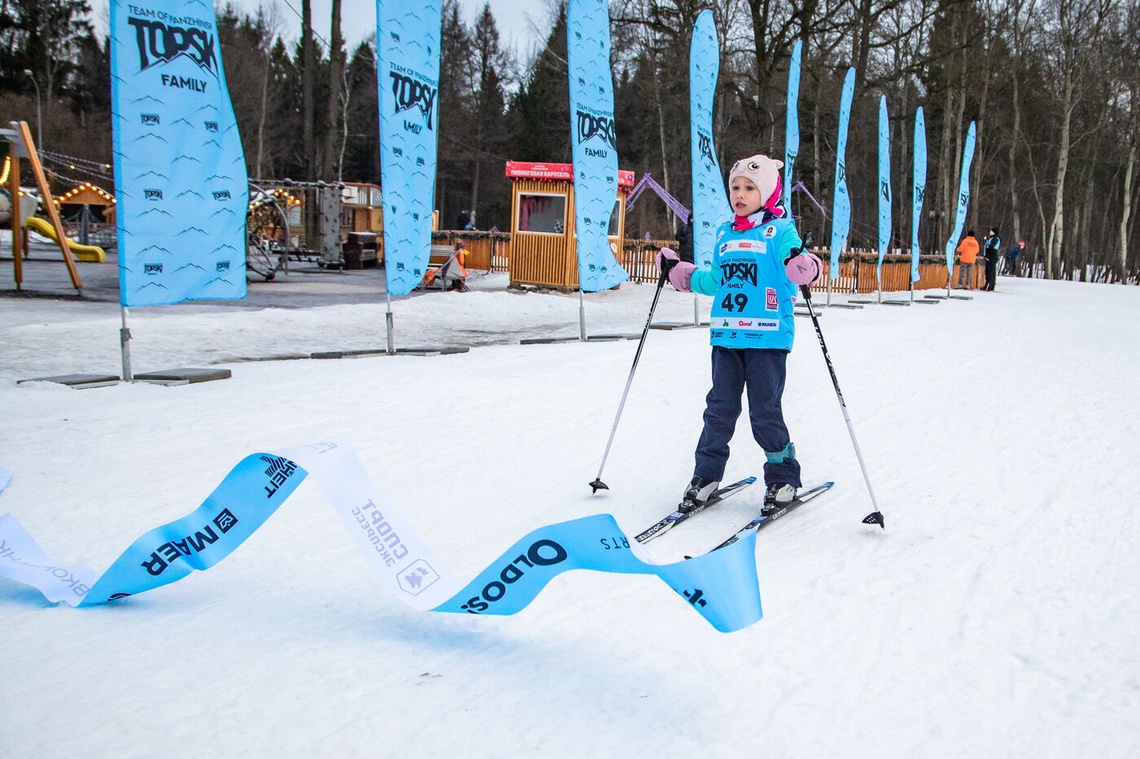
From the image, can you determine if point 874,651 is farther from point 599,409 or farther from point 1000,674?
point 599,409

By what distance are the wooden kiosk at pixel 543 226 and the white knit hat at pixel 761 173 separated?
49.9 feet

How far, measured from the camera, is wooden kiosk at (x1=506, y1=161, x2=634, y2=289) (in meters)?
20.0

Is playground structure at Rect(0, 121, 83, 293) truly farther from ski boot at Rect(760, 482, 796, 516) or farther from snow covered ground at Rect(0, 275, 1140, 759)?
ski boot at Rect(760, 482, 796, 516)

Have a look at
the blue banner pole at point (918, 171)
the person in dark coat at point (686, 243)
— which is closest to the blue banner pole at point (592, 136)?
the person in dark coat at point (686, 243)

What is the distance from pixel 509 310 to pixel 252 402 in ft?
31.1

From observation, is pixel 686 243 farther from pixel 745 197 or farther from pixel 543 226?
pixel 745 197

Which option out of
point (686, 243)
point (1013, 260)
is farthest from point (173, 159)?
point (1013, 260)

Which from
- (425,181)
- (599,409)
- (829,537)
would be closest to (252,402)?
(599,409)

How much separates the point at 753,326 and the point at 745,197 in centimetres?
65

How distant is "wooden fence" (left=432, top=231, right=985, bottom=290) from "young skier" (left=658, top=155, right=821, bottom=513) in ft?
56.4

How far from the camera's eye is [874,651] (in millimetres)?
3055

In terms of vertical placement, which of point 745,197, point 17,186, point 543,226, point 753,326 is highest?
point 17,186

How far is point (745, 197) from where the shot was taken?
4.62 m

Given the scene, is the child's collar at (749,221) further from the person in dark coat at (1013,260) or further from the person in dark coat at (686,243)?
the person in dark coat at (1013,260)
